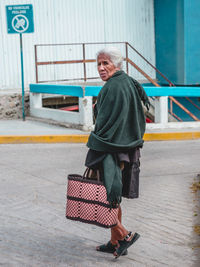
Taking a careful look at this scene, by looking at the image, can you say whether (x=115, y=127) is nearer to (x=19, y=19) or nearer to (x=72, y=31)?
(x=19, y=19)

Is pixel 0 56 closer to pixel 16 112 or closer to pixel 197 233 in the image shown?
pixel 16 112

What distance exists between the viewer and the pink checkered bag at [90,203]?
413 cm

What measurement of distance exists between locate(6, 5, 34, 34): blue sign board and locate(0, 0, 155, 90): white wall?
11.5ft

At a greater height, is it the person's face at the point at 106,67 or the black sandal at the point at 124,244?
the person's face at the point at 106,67

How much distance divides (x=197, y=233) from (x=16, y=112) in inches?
430

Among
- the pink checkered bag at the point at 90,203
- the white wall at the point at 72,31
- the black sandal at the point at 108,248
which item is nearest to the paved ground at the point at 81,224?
the black sandal at the point at 108,248

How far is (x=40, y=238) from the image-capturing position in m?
5.10

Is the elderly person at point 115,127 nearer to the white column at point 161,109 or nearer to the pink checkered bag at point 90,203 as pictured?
the pink checkered bag at point 90,203

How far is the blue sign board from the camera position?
13227mm

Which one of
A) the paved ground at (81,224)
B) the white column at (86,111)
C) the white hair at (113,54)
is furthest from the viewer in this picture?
the white column at (86,111)

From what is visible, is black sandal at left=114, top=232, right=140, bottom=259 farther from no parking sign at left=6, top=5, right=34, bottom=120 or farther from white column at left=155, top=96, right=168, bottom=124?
no parking sign at left=6, top=5, right=34, bottom=120

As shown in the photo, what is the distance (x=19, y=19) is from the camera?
13305mm

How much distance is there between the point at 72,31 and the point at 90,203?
14.1 m

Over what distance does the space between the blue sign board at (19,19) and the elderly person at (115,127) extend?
946 cm
